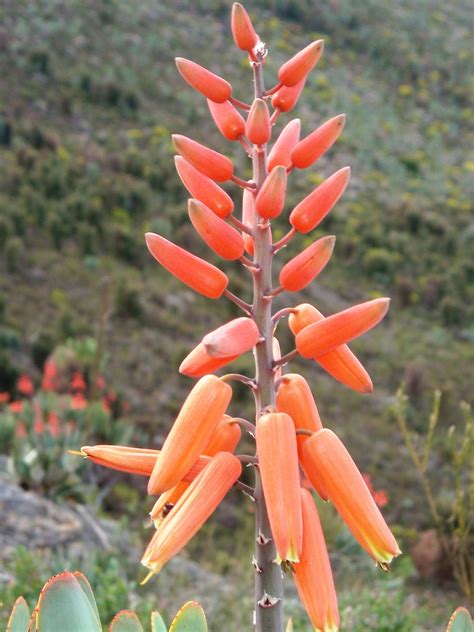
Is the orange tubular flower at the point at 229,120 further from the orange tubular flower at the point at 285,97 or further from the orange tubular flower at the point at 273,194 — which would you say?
the orange tubular flower at the point at 273,194

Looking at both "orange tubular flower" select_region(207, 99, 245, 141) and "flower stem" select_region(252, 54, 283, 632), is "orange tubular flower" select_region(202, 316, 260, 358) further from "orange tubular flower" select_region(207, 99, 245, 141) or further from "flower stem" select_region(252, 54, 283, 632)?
"orange tubular flower" select_region(207, 99, 245, 141)

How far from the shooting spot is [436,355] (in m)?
16.1

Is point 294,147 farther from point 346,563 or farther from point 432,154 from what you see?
point 432,154

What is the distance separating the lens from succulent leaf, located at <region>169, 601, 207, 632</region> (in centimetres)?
174

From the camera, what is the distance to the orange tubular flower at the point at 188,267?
172 centimetres

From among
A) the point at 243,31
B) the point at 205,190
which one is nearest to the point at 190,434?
the point at 205,190

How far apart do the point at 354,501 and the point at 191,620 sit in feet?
1.64

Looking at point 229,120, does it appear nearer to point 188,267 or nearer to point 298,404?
point 188,267

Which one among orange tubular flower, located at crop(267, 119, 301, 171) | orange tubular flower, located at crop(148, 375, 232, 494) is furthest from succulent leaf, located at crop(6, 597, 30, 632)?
orange tubular flower, located at crop(267, 119, 301, 171)

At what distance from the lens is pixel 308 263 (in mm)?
1762

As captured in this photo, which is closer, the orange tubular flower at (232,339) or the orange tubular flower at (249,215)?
the orange tubular flower at (232,339)

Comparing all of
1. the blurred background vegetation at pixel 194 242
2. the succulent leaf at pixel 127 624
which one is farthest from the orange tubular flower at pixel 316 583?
the blurred background vegetation at pixel 194 242

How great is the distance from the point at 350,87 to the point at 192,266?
33552 mm

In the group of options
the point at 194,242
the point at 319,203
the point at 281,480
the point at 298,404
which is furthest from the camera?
the point at 194,242
